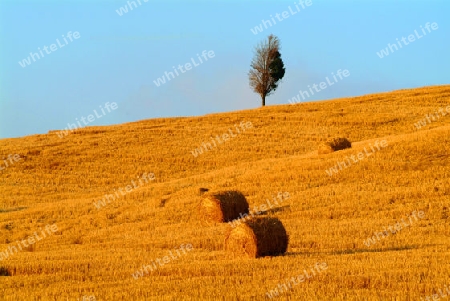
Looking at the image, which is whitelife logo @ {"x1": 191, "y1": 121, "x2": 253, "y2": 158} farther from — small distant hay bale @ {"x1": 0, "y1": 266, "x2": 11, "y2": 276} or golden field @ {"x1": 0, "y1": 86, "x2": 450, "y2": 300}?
small distant hay bale @ {"x1": 0, "y1": 266, "x2": 11, "y2": 276}

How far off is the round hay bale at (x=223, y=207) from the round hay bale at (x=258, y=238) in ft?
17.7

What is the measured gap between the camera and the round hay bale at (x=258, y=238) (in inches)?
525

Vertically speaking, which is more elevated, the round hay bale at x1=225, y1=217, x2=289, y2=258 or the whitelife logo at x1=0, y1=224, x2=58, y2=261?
the whitelife logo at x1=0, y1=224, x2=58, y2=261

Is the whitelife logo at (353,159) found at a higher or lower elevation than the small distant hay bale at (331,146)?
lower

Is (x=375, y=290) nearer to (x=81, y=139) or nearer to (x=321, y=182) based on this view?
(x=321, y=182)

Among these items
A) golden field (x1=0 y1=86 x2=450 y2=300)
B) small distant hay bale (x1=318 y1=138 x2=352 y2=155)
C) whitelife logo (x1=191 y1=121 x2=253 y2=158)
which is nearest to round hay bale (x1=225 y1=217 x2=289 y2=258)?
golden field (x1=0 y1=86 x2=450 y2=300)

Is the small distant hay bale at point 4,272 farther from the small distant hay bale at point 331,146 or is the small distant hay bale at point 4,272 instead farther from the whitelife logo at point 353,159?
the small distant hay bale at point 331,146

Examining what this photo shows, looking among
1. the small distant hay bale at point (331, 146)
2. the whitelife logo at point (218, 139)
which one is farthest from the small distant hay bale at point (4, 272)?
the whitelife logo at point (218, 139)

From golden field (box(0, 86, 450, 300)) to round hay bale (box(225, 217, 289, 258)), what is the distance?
324 millimetres

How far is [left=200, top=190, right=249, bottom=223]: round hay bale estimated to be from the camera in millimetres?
19453

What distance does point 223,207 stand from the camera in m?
19.4

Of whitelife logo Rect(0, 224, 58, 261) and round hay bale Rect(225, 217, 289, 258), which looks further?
whitelife logo Rect(0, 224, 58, 261)

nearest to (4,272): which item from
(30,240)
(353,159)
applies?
(30,240)

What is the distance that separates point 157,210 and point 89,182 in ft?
38.2
